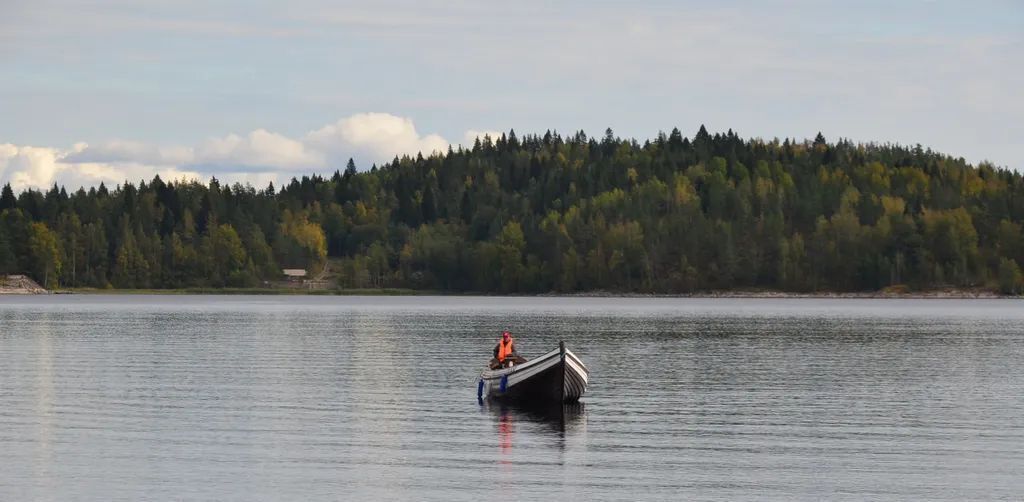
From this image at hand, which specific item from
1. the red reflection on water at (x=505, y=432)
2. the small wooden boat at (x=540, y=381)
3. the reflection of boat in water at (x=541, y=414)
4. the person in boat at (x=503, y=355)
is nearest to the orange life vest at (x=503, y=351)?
the person in boat at (x=503, y=355)

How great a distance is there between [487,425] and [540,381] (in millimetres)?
8394

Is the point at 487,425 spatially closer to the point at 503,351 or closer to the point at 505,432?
the point at 505,432

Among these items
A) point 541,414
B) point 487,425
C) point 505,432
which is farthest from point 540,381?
point 505,432

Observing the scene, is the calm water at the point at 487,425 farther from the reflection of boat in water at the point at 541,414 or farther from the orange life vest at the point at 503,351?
the orange life vest at the point at 503,351

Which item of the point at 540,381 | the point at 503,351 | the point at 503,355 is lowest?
the point at 540,381

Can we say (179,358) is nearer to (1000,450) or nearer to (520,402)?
(520,402)

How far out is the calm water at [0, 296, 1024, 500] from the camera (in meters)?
38.9

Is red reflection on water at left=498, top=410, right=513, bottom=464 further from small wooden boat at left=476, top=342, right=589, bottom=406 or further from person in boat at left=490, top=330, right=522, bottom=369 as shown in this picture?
person in boat at left=490, top=330, right=522, bottom=369

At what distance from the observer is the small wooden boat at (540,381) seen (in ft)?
194

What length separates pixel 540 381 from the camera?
6041 cm

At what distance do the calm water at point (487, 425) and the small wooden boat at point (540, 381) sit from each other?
57.9 inches

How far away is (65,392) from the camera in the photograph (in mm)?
63094

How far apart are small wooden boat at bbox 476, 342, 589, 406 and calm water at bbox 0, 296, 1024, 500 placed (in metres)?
1.47

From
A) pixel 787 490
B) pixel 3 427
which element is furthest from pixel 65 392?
pixel 787 490
